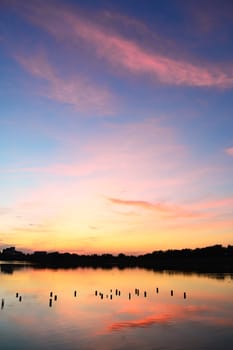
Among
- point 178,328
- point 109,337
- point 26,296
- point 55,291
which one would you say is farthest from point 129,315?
point 55,291

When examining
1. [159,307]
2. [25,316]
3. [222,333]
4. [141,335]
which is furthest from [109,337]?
[159,307]

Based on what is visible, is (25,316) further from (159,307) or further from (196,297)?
(196,297)

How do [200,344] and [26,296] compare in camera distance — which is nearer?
[200,344]

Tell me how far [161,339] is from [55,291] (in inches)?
2397

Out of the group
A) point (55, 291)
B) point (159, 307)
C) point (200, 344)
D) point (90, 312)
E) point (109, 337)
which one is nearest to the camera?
point (200, 344)

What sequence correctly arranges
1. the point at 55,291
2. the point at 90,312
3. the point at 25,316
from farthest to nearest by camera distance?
the point at 55,291 < the point at 90,312 < the point at 25,316

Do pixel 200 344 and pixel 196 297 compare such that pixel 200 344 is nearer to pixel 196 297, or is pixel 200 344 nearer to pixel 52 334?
pixel 52 334

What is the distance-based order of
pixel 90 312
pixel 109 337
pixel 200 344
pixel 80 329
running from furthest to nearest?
pixel 90 312, pixel 80 329, pixel 109 337, pixel 200 344

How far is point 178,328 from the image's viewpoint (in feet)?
173

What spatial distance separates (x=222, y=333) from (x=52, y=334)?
22.1 metres

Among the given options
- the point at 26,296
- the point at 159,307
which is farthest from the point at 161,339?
the point at 26,296

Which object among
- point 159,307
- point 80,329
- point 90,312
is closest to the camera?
point 80,329

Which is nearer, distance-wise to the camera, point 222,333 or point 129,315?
point 222,333

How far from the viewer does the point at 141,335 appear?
158 ft
